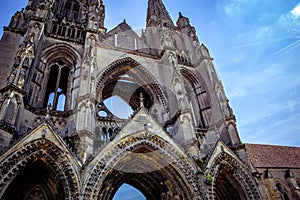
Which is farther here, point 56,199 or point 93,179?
point 56,199

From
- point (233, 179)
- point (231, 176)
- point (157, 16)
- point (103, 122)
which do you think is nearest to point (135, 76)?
point (103, 122)

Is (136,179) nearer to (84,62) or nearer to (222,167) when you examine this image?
(222,167)

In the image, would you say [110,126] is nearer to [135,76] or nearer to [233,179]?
[135,76]

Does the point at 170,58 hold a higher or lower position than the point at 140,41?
lower

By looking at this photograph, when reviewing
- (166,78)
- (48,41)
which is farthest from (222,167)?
(48,41)

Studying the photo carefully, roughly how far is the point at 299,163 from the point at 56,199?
17756mm

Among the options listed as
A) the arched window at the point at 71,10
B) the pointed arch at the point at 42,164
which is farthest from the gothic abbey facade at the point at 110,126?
the arched window at the point at 71,10

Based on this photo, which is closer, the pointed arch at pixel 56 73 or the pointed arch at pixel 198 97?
the pointed arch at pixel 56 73

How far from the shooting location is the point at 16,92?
29.4 feet

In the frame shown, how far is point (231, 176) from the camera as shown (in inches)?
425

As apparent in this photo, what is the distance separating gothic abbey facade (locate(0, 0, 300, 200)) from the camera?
7.94 m

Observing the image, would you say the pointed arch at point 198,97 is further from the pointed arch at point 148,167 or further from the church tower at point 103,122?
the pointed arch at point 148,167

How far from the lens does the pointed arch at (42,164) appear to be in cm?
713

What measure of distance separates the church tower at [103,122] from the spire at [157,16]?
306 cm
